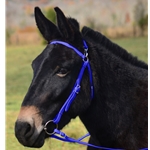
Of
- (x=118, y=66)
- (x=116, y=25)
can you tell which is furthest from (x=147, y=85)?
(x=116, y=25)

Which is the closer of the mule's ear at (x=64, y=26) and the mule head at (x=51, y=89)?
the mule head at (x=51, y=89)

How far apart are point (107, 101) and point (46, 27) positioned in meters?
0.90

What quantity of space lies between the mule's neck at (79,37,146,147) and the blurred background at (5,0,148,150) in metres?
6.21

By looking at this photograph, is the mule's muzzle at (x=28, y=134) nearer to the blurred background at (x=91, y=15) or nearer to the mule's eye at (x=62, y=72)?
the mule's eye at (x=62, y=72)

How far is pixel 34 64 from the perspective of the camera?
9.68ft

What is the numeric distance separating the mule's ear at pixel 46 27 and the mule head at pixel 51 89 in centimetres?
2

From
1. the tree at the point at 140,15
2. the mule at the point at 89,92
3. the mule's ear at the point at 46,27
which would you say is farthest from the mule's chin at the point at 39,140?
the tree at the point at 140,15

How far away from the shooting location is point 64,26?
117 inches

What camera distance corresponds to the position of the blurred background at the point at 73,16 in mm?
11473

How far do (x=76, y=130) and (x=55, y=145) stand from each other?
80cm

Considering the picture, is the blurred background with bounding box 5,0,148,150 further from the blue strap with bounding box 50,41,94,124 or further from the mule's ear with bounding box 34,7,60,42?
the blue strap with bounding box 50,41,94,124

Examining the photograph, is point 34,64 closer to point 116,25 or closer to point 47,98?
point 47,98

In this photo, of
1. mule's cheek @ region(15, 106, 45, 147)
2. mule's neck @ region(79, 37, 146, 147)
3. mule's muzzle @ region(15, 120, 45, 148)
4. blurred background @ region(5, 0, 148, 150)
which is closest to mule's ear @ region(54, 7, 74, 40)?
mule's neck @ region(79, 37, 146, 147)

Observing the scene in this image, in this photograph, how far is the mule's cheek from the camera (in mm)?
2689
